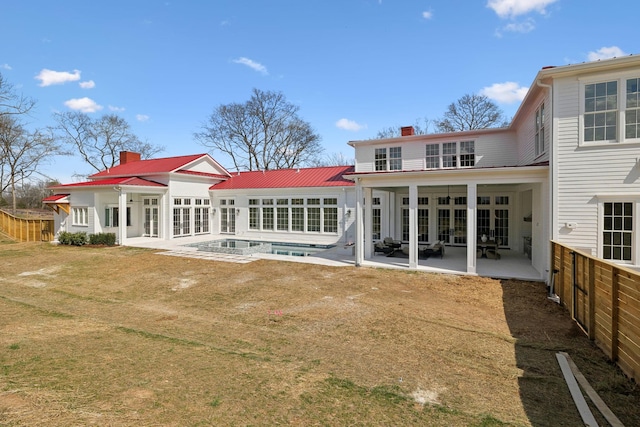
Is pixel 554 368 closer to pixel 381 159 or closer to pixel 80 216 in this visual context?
pixel 381 159

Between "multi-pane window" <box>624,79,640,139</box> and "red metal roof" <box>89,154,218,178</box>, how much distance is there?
20878mm

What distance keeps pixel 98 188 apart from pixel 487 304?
21.0 meters

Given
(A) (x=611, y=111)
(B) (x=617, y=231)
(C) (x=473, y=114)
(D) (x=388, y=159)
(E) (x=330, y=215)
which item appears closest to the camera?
(A) (x=611, y=111)

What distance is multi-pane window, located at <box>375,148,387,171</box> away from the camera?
17.6 metres

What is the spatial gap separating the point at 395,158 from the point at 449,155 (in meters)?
2.63

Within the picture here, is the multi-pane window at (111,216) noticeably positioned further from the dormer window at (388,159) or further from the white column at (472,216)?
the white column at (472,216)

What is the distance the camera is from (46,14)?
516 inches

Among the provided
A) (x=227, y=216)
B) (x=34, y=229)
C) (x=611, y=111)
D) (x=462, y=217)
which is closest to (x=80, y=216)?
(x=34, y=229)

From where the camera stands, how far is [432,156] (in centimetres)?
1656

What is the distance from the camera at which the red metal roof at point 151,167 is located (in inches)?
847

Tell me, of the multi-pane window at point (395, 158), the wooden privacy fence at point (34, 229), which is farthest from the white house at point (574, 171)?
the wooden privacy fence at point (34, 229)

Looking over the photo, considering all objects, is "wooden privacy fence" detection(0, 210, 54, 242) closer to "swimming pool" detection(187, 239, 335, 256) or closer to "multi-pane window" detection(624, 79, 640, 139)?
"swimming pool" detection(187, 239, 335, 256)

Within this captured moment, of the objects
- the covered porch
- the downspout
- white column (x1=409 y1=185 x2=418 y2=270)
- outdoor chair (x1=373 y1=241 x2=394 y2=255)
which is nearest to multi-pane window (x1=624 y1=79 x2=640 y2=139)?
the downspout

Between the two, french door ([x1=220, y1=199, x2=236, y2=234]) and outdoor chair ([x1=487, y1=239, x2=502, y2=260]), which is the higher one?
french door ([x1=220, y1=199, x2=236, y2=234])
